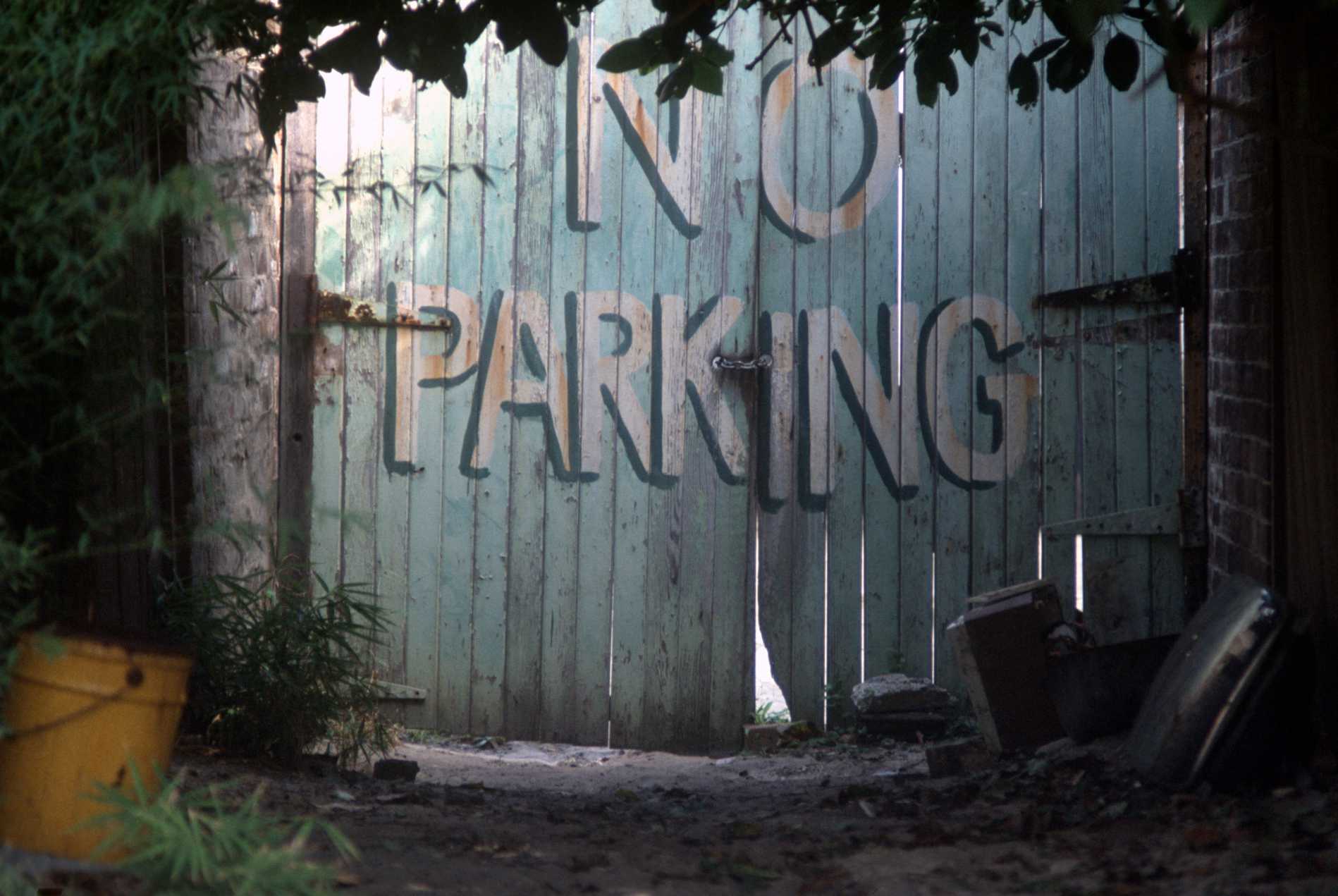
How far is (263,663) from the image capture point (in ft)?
12.5

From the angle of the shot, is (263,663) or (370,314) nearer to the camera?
(263,663)

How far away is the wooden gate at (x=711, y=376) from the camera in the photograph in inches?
186

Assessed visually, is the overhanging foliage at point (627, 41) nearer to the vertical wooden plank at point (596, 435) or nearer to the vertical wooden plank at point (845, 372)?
the vertical wooden plank at point (845, 372)

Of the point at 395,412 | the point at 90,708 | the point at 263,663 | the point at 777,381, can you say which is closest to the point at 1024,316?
the point at 777,381

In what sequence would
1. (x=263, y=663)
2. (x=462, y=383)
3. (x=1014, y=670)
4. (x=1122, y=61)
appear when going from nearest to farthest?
1. (x=1122, y=61)
2. (x=263, y=663)
3. (x=1014, y=670)
4. (x=462, y=383)

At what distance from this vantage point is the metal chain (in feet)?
15.8

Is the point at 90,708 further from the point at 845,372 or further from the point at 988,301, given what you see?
the point at 988,301

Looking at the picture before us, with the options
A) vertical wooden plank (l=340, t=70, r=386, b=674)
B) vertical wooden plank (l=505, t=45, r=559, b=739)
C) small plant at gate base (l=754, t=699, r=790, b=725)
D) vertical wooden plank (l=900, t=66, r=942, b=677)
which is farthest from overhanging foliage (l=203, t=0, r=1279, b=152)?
small plant at gate base (l=754, t=699, r=790, b=725)

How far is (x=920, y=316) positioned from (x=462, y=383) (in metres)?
1.58

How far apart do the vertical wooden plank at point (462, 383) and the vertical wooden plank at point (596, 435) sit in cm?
A: 35

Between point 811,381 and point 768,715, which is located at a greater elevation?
point 811,381

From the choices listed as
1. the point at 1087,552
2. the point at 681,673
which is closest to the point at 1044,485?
the point at 1087,552

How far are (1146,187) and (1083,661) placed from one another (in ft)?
5.54

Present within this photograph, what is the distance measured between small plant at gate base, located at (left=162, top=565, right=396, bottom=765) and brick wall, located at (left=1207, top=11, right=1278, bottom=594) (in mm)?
2385
